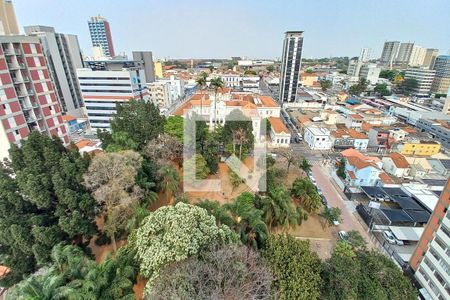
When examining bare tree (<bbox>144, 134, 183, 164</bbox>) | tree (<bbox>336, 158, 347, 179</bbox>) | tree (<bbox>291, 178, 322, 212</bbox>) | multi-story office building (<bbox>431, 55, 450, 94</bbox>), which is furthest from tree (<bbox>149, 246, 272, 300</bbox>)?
multi-story office building (<bbox>431, 55, 450, 94</bbox>)

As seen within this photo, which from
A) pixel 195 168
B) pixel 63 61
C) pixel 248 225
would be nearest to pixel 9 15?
pixel 63 61

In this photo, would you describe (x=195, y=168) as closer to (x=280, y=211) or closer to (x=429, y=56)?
(x=280, y=211)

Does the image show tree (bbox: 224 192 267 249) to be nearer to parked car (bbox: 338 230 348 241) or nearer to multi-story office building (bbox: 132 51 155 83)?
parked car (bbox: 338 230 348 241)

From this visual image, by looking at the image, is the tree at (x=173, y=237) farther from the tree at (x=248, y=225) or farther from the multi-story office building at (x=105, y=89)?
the multi-story office building at (x=105, y=89)

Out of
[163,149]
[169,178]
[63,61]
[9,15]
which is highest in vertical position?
[9,15]

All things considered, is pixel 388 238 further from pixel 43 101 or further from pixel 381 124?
pixel 43 101

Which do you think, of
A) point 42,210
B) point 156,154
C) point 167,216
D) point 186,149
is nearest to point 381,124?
point 186,149
